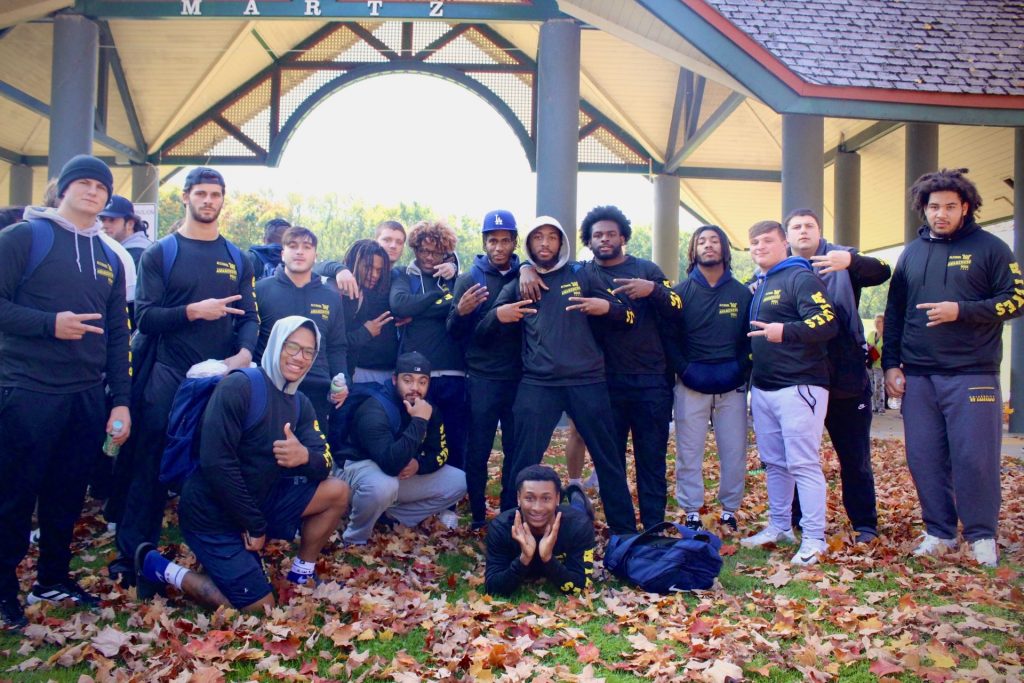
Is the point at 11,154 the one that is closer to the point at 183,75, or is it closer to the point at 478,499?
the point at 183,75

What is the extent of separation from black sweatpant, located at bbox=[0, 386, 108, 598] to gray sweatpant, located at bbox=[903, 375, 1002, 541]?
17.0 feet

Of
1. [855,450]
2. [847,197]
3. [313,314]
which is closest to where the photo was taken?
[313,314]

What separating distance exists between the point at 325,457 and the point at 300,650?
3.83 feet

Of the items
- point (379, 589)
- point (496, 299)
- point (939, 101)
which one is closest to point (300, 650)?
point (379, 589)

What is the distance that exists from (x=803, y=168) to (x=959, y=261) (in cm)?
524

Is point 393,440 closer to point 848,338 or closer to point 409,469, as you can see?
point 409,469

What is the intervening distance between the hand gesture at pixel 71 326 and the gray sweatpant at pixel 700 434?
399cm

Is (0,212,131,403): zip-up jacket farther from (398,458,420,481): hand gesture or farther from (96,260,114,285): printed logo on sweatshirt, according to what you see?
(398,458,420,481): hand gesture

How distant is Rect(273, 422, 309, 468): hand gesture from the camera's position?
4.59 metres

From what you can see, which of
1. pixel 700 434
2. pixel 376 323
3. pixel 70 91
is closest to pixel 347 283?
pixel 376 323

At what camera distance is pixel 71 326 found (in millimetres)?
4242

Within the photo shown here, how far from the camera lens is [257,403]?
454cm

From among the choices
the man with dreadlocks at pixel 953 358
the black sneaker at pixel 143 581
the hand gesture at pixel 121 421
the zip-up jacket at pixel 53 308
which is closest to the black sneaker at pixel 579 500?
the man with dreadlocks at pixel 953 358

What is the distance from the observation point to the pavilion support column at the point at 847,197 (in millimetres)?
16906
